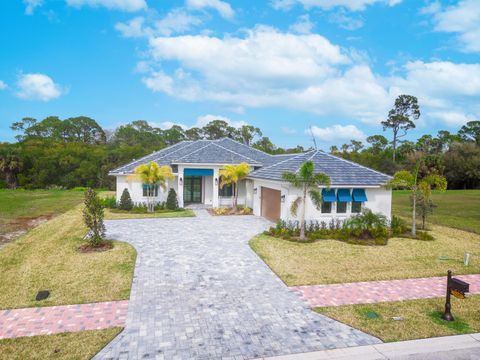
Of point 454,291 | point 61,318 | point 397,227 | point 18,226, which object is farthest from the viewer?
point 18,226

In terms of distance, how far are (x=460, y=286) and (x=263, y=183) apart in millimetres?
15902

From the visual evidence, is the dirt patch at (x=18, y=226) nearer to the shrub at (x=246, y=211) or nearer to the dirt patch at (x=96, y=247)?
the dirt patch at (x=96, y=247)

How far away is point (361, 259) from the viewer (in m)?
14.1

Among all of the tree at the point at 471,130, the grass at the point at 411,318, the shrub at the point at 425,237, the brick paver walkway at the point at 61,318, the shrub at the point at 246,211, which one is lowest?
the brick paver walkway at the point at 61,318

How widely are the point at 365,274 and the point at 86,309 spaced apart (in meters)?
9.22

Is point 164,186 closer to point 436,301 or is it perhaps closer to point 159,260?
point 159,260

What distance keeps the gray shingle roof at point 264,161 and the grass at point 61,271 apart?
35.8 feet

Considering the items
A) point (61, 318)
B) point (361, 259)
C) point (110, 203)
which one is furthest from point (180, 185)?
point (61, 318)

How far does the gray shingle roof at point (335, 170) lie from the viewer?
1983cm

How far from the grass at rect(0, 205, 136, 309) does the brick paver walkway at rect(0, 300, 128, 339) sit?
41 centimetres

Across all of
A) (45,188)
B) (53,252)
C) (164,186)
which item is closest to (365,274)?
(53,252)

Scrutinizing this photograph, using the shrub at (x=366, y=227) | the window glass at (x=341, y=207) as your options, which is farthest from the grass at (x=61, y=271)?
the window glass at (x=341, y=207)

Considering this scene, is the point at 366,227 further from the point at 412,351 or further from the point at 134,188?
the point at 134,188

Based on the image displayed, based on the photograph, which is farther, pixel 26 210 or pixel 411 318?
pixel 26 210
